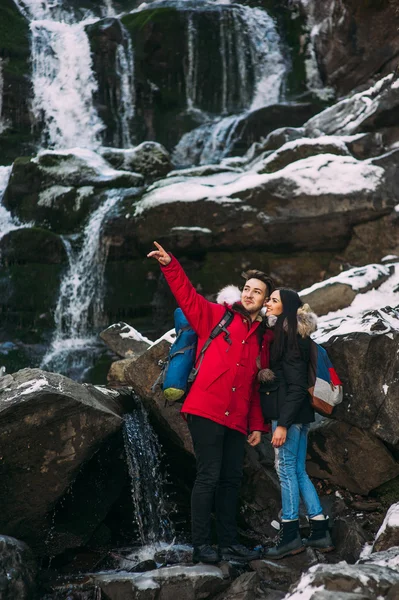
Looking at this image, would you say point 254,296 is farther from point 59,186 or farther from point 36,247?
point 59,186

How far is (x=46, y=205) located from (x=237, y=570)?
10357 millimetres

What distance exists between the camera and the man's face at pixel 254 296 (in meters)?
4.92

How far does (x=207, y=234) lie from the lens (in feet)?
37.2

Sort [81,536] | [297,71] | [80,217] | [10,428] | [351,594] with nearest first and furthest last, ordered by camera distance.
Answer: [351,594] < [10,428] < [81,536] < [80,217] < [297,71]

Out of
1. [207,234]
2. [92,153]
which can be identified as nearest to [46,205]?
[92,153]

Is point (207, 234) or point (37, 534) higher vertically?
point (207, 234)

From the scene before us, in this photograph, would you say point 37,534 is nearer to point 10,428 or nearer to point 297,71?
point 10,428

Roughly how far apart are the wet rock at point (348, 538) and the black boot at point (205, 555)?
99 cm

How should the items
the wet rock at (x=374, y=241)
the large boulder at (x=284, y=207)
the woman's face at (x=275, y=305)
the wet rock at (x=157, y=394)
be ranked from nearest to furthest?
the woman's face at (x=275, y=305) < the wet rock at (x=157, y=394) < the wet rock at (x=374, y=241) < the large boulder at (x=284, y=207)

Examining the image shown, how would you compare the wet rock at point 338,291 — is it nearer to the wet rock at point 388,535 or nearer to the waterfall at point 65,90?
the wet rock at point 388,535

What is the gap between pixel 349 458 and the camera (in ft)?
18.8

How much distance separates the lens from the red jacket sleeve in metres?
4.66

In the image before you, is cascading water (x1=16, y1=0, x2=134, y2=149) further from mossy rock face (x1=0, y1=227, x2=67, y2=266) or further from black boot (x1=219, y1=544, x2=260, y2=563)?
black boot (x1=219, y1=544, x2=260, y2=563)

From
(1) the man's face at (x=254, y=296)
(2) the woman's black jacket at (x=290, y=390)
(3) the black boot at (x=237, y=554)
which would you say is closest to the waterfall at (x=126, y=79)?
(1) the man's face at (x=254, y=296)
